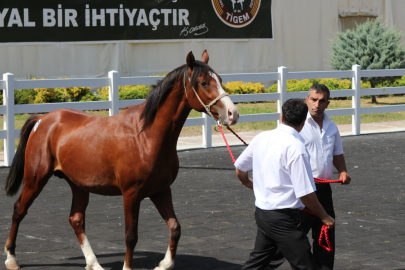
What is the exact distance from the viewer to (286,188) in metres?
4.12

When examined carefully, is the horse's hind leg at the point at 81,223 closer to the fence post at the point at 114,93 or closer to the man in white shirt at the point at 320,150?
the man in white shirt at the point at 320,150

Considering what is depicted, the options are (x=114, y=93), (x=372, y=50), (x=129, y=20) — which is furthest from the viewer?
(x=372, y=50)

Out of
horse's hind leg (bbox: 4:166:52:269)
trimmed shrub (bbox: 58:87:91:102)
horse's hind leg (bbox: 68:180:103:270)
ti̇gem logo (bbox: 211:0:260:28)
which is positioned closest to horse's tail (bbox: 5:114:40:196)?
horse's hind leg (bbox: 4:166:52:269)

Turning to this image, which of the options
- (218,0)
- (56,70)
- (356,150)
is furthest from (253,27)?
(356,150)

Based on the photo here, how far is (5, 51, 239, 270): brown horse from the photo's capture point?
16.8 feet

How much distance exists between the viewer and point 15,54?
20.6m

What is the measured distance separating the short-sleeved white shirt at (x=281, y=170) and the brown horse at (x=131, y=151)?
739 mm

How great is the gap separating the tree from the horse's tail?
18060 mm

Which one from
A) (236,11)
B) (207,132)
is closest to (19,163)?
(207,132)

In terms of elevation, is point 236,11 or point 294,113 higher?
point 236,11

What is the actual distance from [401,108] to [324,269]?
42.2 ft

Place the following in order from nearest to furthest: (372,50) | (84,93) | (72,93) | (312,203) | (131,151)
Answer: (312,203), (131,151), (72,93), (84,93), (372,50)

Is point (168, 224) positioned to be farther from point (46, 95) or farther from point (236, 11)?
point (236, 11)

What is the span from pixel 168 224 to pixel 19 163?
5.93ft
